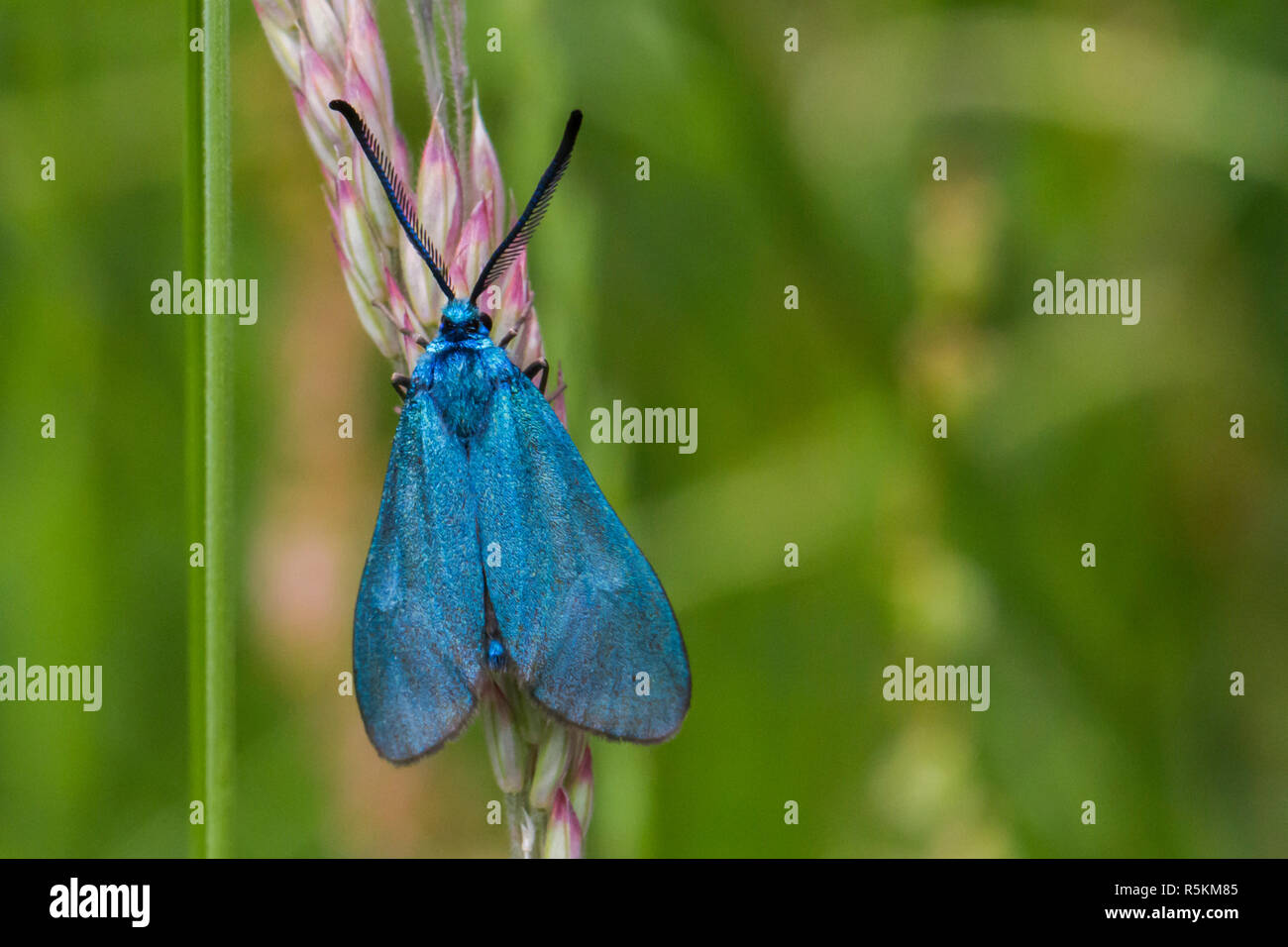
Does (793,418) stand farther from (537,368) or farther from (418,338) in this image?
(418,338)

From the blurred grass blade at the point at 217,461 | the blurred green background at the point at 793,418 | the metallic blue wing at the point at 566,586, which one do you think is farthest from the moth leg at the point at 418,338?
the blurred green background at the point at 793,418

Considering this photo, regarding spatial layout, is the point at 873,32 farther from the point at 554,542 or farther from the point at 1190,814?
the point at 1190,814

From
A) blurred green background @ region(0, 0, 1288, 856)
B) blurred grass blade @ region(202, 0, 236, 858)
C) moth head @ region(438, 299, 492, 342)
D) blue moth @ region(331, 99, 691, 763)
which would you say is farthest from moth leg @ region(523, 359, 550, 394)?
blurred grass blade @ region(202, 0, 236, 858)

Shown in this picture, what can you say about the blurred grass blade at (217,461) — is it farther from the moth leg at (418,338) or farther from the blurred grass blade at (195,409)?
the moth leg at (418,338)
